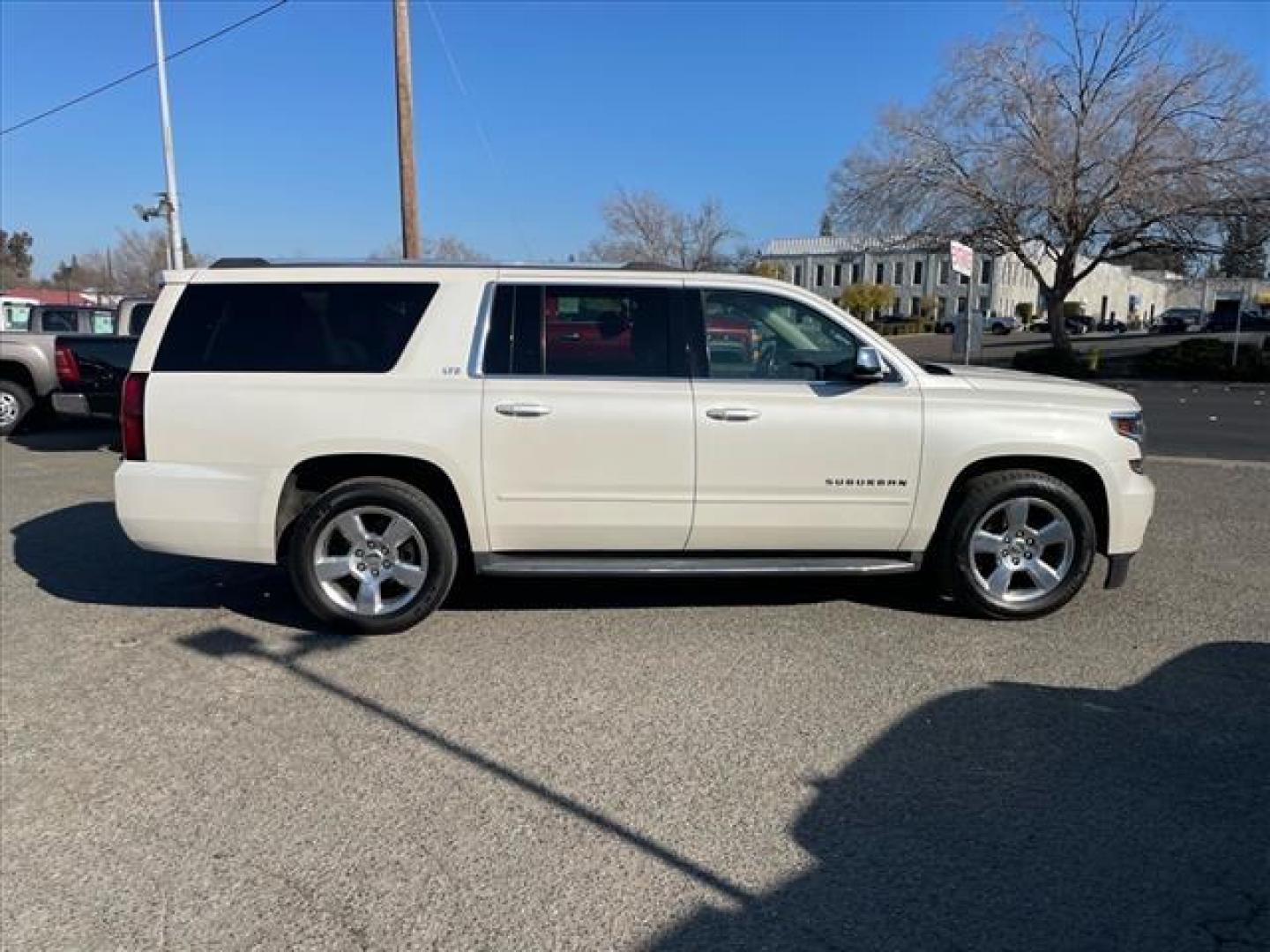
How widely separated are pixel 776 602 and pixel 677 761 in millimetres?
1949

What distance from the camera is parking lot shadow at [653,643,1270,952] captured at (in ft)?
8.48

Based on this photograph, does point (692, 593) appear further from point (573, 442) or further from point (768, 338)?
point (768, 338)

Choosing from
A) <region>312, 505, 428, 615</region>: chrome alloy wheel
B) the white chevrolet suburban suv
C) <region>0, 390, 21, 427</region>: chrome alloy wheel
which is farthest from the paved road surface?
<region>312, 505, 428, 615</region>: chrome alloy wheel

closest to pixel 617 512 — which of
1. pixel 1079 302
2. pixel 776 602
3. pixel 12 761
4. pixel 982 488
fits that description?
pixel 776 602

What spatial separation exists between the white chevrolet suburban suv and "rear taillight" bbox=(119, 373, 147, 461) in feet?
0.04

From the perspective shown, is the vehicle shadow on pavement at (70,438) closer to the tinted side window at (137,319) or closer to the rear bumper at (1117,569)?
the tinted side window at (137,319)

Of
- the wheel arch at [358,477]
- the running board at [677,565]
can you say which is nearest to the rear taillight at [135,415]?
the wheel arch at [358,477]

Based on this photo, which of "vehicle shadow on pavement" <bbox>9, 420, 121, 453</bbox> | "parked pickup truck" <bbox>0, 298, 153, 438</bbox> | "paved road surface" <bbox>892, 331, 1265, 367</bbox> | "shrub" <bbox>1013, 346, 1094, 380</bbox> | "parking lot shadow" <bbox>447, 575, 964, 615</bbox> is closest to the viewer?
"parking lot shadow" <bbox>447, 575, 964, 615</bbox>

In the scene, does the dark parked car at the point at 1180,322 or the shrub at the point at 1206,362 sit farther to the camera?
the dark parked car at the point at 1180,322

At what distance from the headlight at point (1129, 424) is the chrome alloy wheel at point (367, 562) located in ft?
12.2

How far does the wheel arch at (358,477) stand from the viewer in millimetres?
4848

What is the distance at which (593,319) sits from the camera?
490cm

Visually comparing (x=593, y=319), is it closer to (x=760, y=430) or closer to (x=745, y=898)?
(x=760, y=430)

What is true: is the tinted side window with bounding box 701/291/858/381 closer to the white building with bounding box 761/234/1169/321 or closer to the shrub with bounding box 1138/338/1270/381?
the shrub with bounding box 1138/338/1270/381
